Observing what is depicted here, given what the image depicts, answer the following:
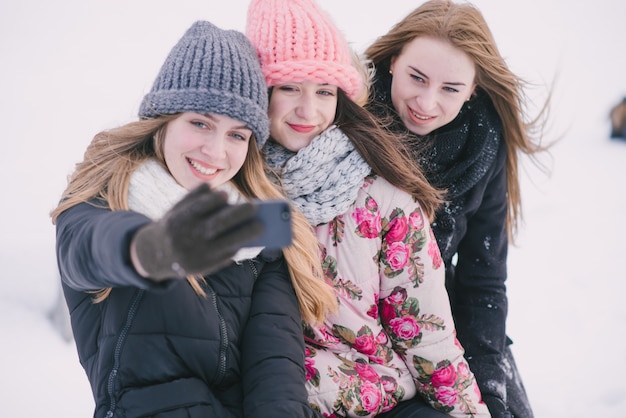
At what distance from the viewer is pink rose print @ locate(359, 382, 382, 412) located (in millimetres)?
1657

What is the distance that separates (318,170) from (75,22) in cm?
381

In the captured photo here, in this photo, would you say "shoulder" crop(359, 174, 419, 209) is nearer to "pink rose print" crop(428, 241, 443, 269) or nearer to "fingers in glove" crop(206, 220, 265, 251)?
"pink rose print" crop(428, 241, 443, 269)

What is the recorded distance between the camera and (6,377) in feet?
7.84

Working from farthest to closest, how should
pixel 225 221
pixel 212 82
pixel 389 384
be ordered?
pixel 389 384 < pixel 212 82 < pixel 225 221

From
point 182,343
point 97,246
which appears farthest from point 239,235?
point 182,343

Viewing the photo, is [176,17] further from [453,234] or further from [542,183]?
[453,234]

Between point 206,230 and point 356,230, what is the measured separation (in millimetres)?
912

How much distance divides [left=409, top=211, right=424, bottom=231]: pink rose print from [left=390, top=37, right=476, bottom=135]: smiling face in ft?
1.33

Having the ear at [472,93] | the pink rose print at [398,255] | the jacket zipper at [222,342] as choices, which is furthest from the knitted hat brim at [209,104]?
the ear at [472,93]

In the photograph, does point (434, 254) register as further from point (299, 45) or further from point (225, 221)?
point (225, 221)

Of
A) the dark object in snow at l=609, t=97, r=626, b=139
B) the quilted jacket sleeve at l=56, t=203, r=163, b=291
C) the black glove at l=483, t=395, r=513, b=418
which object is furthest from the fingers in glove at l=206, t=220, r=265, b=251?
the dark object in snow at l=609, t=97, r=626, b=139

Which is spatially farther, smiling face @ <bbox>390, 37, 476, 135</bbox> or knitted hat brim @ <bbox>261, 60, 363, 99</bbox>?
smiling face @ <bbox>390, 37, 476, 135</bbox>

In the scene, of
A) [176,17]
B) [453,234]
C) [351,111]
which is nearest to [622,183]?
[453,234]

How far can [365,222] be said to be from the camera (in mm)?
1701
